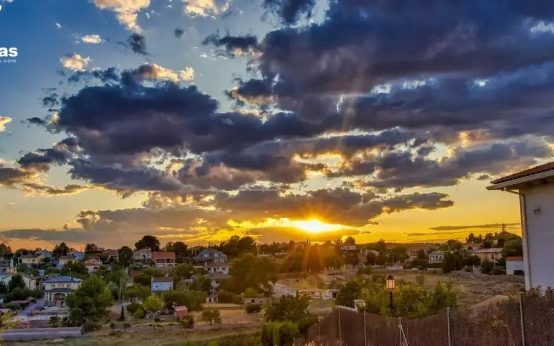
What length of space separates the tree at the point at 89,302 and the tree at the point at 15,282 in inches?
674

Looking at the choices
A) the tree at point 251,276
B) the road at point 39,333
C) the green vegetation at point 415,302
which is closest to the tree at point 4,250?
the tree at point 251,276

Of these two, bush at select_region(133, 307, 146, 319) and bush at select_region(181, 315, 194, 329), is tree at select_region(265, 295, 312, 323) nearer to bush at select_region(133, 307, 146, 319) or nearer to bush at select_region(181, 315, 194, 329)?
bush at select_region(181, 315, 194, 329)

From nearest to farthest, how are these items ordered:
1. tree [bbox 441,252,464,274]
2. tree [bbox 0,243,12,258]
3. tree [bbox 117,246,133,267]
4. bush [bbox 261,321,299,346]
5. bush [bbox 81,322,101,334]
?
1. bush [bbox 261,321,299,346]
2. bush [bbox 81,322,101,334]
3. tree [bbox 441,252,464,274]
4. tree [bbox 117,246,133,267]
5. tree [bbox 0,243,12,258]

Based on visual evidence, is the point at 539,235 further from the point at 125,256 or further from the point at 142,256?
the point at 142,256

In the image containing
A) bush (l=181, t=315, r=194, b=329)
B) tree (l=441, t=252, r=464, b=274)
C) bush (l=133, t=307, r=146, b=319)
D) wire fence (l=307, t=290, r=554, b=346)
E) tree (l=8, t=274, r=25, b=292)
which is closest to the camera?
wire fence (l=307, t=290, r=554, b=346)

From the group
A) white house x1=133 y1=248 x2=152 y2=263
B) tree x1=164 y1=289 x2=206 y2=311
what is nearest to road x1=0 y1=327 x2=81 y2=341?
tree x1=164 y1=289 x2=206 y2=311

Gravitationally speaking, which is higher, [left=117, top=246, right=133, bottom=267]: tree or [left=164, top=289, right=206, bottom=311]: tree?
[left=117, top=246, right=133, bottom=267]: tree

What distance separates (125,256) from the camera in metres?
83.4

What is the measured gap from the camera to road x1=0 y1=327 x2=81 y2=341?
3541 cm

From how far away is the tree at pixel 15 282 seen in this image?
57641mm

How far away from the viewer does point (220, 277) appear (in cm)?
5756

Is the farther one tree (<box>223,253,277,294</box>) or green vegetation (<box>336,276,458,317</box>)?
tree (<box>223,253,277,294</box>)

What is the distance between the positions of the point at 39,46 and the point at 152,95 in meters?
4.05

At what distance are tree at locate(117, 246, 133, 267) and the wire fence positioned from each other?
7205 centimetres
